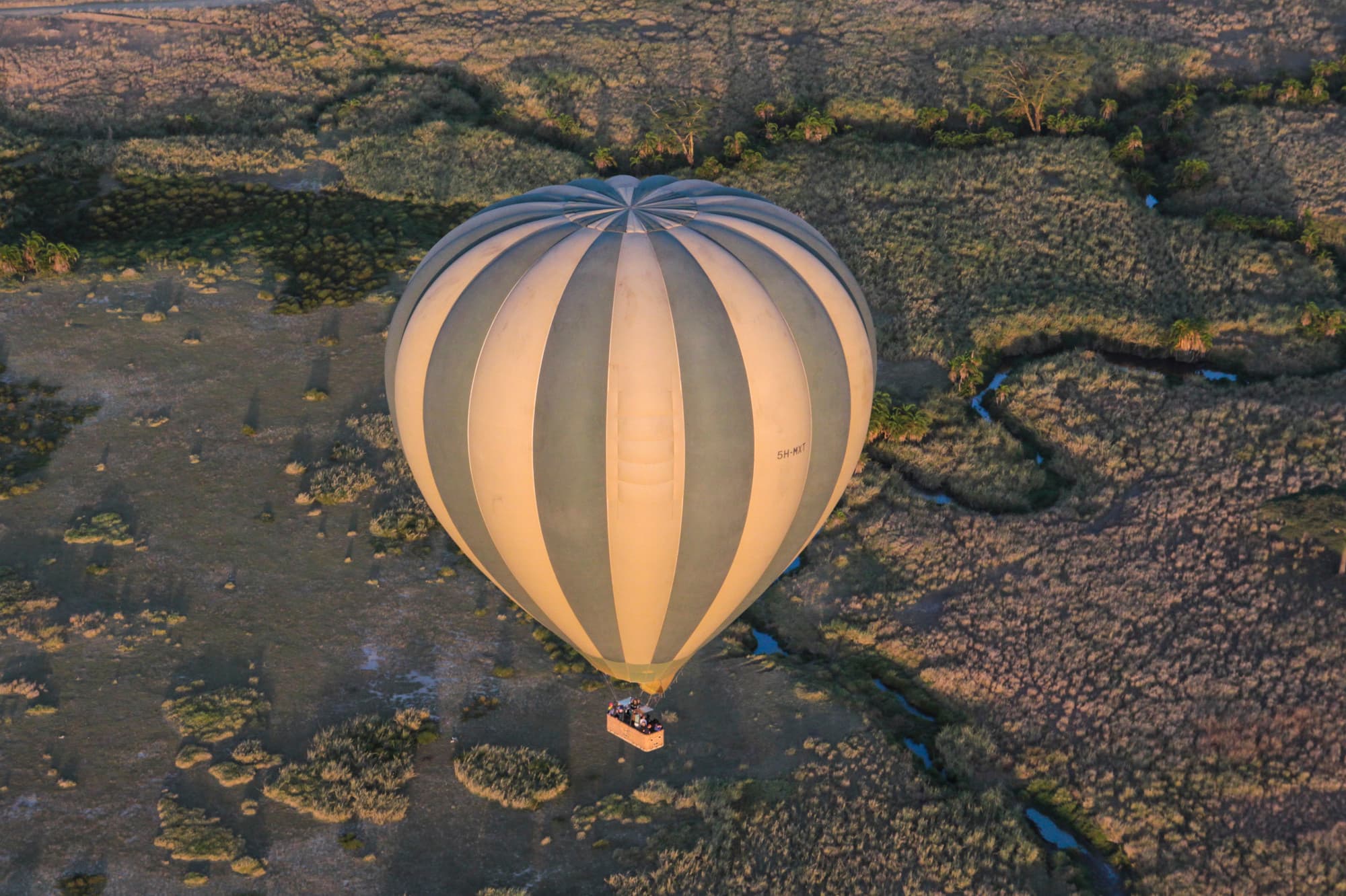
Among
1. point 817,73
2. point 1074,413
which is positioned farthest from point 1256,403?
point 817,73

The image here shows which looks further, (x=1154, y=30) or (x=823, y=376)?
(x=1154, y=30)

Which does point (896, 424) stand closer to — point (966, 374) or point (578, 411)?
point (966, 374)

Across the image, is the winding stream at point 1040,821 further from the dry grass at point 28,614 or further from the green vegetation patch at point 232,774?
the dry grass at point 28,614

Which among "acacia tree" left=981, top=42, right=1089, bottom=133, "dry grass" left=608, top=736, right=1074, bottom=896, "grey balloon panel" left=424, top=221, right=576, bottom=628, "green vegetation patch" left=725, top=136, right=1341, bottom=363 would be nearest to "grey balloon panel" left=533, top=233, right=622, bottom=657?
"grey balloon panel" left=424, top=221, right=576, bottom=628

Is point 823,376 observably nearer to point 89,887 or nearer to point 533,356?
point 533,356

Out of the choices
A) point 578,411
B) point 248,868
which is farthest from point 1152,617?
point 248,868
